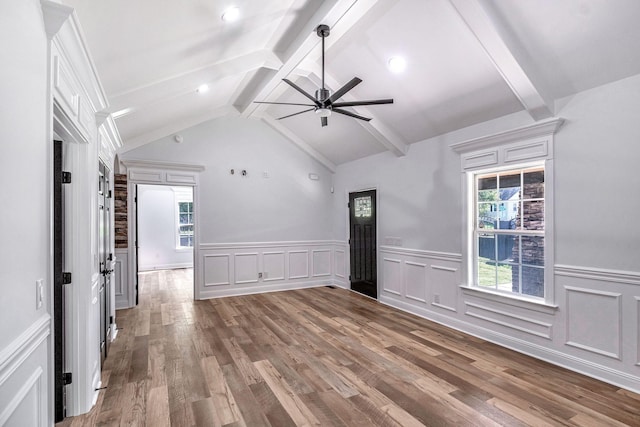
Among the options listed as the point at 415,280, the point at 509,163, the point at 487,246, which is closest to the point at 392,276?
the point at 415,280

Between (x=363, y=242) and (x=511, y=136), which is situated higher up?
(x=511, y=136)

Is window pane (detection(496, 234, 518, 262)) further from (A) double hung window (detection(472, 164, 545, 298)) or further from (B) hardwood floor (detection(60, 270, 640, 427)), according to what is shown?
(B) hardwood floor (detection(60, 270, 640, 427))

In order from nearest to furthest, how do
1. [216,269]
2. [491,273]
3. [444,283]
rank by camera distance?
[491,273], [444,283], [216,269]

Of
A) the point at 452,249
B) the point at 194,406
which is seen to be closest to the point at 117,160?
the point at 194,406

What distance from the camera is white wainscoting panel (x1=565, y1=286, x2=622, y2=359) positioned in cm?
278

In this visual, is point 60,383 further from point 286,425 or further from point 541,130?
point 541,130

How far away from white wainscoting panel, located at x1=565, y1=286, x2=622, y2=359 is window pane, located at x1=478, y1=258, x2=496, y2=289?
0.81 metres

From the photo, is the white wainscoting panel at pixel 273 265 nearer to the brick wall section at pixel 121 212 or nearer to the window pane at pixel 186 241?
the brick wall section at pixel 121 212

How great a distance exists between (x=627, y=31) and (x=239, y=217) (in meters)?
5.40

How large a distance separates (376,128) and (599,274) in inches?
118

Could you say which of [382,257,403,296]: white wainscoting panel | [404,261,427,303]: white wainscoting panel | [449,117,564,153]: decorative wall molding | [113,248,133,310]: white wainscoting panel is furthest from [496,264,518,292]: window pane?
[113,248,133,310]: white wainscoting panel

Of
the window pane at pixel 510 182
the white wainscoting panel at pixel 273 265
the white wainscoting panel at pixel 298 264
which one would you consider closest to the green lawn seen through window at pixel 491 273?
the window pane at pixel 510 182

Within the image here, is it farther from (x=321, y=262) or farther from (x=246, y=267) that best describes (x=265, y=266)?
(x=321, y=262)

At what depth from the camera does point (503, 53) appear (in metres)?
2.82
